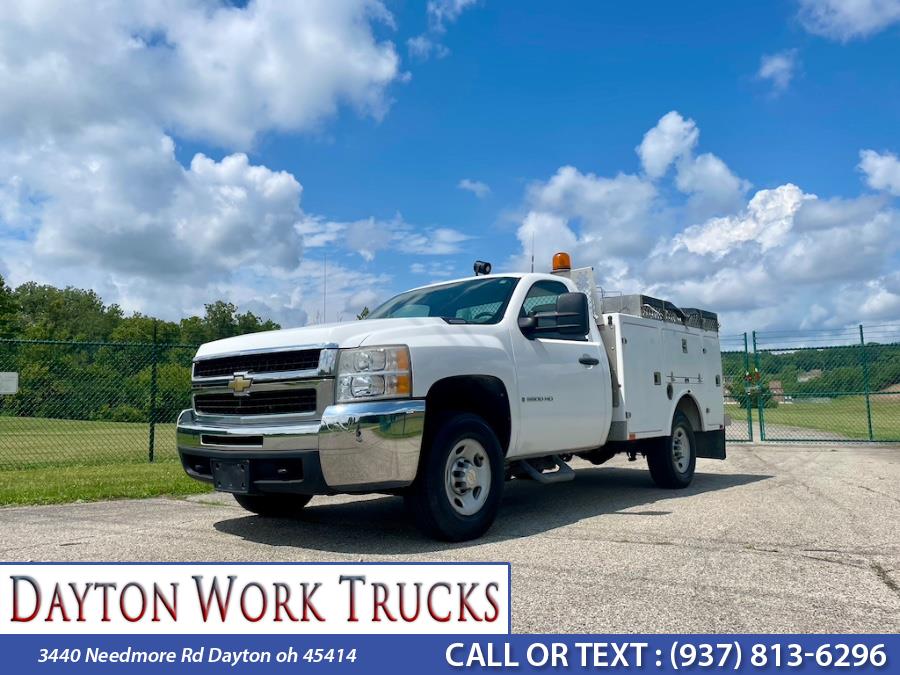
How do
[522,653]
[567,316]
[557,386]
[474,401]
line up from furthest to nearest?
1. [557,386]
2. [567,316]
3. [474,401]
4. [522,653]

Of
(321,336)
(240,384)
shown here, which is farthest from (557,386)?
(240,384)

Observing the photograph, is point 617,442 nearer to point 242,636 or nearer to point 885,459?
point 242,636

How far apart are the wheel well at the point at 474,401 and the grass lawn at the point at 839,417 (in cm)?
1248

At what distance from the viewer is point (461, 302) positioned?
6.44m

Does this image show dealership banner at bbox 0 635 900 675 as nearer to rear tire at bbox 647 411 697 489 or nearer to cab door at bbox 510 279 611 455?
cab door at bbox 510 279 611 455

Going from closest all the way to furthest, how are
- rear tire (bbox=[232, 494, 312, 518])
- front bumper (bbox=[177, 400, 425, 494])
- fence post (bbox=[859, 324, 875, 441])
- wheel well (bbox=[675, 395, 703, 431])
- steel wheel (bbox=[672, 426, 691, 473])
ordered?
front bumper (bbox=[177, 400, 425, 494]), rear tire (bbox=[232, 494, 312, 518]), steel wheel (bbox=[672, 426, 691, 473]), wheel well (bbox=[675, 395, 703, 431]), fence post (bbox=[859, 324, 875, 441])

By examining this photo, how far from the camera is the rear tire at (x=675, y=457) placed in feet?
26.8

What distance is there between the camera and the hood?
4930 mm

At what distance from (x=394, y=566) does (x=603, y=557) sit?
1713mm

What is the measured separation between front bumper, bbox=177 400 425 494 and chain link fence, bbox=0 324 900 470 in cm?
796

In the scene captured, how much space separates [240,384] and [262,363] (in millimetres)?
218

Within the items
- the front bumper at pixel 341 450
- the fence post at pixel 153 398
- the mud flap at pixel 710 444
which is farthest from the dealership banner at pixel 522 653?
the fence post at pixel 153 398

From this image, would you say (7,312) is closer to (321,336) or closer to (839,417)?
(839,417)

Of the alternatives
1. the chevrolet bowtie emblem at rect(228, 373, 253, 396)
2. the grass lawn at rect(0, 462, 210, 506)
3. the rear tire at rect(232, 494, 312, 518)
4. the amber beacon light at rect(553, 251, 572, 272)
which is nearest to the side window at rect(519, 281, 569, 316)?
the amber beacon light at rect(553, 251, 572, 272)
